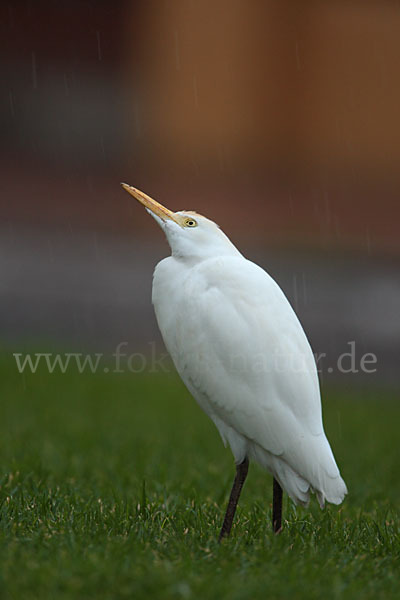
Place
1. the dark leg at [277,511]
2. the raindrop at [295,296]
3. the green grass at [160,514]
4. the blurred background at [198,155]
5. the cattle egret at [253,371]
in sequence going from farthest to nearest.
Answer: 1. the raindrop at [295,296]
2. the blurred background at [198,155]
3. the dark leg at [277,511]
4. the cattle egret at [253,371]
5. the green grass at [160,514]

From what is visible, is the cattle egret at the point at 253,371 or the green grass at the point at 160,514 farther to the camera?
the cattle egret at the point at 253,371

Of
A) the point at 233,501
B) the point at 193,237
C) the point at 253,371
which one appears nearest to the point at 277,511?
the point at 233,501

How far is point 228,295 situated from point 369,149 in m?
9.26

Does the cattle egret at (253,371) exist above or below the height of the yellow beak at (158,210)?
below

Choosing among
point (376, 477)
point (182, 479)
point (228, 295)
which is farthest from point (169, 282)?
point (376, 477)

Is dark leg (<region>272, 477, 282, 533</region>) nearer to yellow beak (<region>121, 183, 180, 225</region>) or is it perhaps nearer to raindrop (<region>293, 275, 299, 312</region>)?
yellow beak (<region>121, 183, 180, 225</region>)

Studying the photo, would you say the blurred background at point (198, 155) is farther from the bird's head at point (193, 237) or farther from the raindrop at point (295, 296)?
the bird's head at point (193, 237)

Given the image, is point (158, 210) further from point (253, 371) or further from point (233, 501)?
point (233, 501)

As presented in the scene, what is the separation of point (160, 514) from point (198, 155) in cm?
844

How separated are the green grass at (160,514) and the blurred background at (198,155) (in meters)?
3.24

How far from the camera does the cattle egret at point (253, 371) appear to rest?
3.83 m

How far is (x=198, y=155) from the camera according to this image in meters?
12.1

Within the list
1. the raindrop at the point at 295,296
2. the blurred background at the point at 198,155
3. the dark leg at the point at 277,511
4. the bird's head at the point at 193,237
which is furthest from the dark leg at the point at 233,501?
the raindrop at the point at 295,296

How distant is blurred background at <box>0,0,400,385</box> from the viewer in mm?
11547
